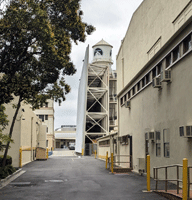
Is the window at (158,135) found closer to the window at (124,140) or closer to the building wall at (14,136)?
the window at (124,140)

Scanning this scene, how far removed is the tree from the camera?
1523cm

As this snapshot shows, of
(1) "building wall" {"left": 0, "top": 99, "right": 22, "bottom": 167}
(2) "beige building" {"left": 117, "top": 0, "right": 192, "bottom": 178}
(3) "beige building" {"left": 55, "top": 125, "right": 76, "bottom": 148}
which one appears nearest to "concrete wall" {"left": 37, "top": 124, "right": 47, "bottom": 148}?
(1) "building wall" {"left": 0, "top": 99, "right": 22, "bottom": 167}

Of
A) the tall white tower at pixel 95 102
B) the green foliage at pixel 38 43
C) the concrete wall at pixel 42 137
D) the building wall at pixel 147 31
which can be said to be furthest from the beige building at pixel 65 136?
the green foliage at pixel 38 43

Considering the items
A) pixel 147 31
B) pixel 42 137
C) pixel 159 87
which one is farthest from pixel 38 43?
pixel 42 137

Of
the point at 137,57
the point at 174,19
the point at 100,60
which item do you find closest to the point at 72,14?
the point at 174,19

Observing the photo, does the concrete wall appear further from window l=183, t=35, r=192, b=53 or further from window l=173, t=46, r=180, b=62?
window l=183, t=35, r=192, b=53

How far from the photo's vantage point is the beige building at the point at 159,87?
44.3 feet

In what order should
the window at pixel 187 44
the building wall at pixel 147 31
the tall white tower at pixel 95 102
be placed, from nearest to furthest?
1. the window at pixel 187 44
2. the building wall at pixel 147 31
3. the tall white tower at pixel 95 102

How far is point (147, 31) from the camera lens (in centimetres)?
2477

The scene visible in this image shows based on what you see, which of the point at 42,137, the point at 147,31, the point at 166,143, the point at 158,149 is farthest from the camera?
the point at 42,137

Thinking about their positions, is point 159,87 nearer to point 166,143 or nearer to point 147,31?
point 166,143

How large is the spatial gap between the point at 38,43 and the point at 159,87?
6068 mm

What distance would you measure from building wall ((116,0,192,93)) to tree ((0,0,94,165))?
4976 mm

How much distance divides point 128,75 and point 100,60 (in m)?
50.4
